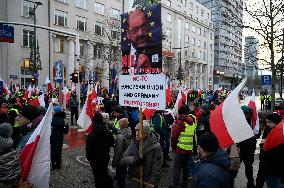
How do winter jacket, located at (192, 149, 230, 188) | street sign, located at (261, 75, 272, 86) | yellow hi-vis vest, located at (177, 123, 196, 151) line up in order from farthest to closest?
street sign, located at (261, 75, 272, 86)
yellow hi-vis vest, located at (177, 123, 196, 151)
winter jacket, located at (192, 149, 230, 188)

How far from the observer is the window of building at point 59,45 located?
42500 mm

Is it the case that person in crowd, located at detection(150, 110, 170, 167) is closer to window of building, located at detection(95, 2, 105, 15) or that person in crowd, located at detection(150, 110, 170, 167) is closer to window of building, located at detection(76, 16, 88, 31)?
window of building, located at detection(76, 16, 88, 31)

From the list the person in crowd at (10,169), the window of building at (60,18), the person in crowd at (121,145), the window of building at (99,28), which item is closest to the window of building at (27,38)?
the window of building at (60,18)

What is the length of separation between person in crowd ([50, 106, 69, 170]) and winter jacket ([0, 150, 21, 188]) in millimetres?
4625

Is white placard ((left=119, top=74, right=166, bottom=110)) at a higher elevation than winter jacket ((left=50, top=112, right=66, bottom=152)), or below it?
higher

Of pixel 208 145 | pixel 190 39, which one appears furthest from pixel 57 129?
pixel 190 39

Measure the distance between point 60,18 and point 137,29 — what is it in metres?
39.4

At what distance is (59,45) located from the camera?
141ft

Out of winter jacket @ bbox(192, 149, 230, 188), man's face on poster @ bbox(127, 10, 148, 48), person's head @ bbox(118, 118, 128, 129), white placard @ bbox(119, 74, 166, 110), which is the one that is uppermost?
man's face on poster @ bbox(127, 10, 148, 48)

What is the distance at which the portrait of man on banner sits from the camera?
5.18 meters

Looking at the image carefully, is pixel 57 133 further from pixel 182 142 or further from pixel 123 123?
pixel 182 142

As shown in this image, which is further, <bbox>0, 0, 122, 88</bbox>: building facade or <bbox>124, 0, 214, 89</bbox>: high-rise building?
<bbox>124, 0, 214, 89</bbox>: high-rise building

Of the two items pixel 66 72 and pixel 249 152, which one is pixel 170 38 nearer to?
pixel 66 72

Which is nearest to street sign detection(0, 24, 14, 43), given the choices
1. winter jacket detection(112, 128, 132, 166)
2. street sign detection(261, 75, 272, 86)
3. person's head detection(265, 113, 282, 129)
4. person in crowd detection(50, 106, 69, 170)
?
person in crowd detection(50, 106, 69, 170)
